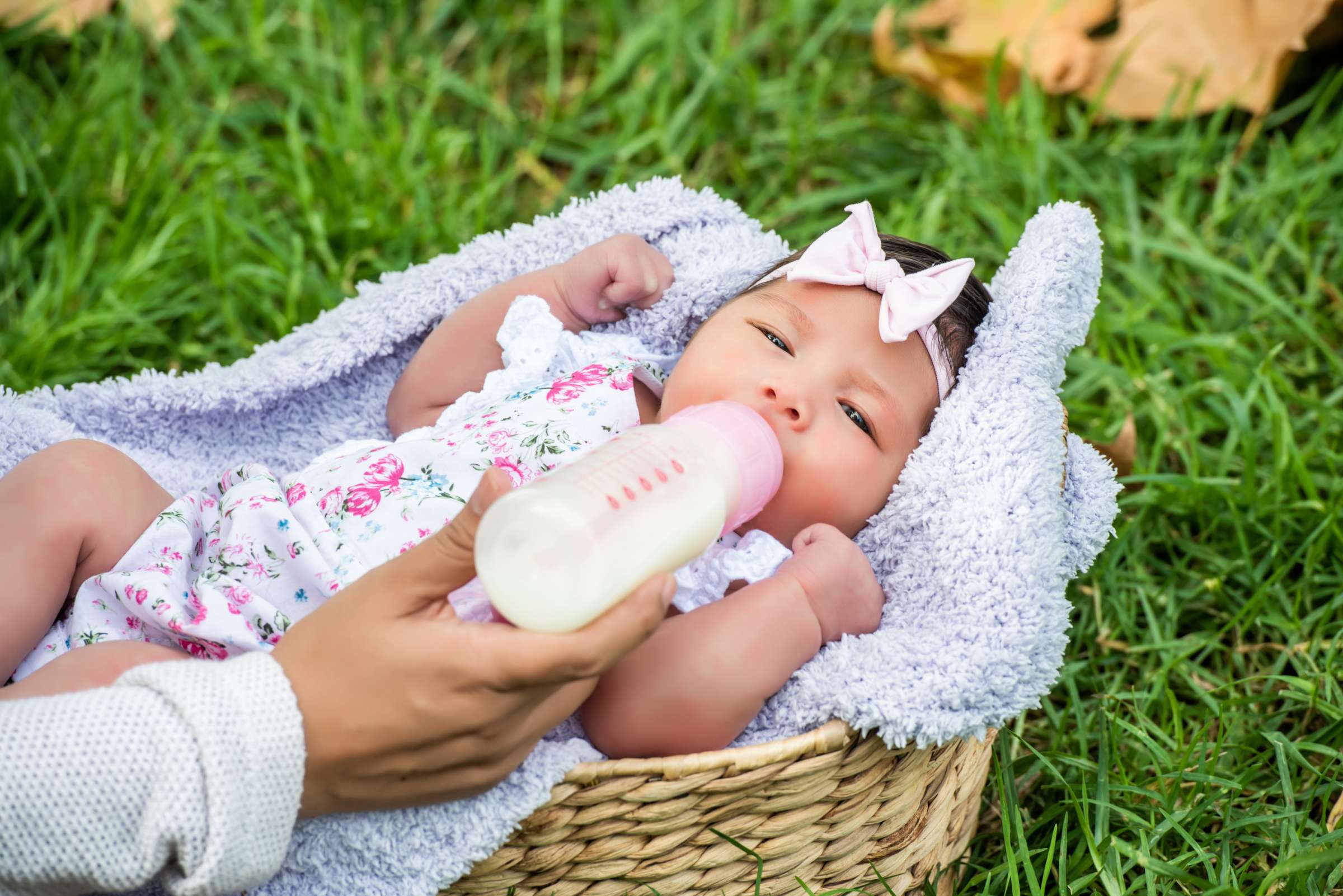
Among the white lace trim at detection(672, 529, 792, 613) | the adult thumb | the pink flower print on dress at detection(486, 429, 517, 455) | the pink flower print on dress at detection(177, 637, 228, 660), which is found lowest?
the white lace trim at detection(672, 529, 792, 613)

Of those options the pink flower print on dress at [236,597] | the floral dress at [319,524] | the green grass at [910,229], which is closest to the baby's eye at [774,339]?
the floral dress at [319,524]

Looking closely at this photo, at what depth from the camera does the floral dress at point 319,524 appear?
5.11 feet

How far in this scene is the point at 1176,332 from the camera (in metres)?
2.48

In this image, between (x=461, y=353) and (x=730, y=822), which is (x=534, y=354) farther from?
(x=730, y=822)

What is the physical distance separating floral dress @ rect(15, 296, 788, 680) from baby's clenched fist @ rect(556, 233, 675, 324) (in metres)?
0.17

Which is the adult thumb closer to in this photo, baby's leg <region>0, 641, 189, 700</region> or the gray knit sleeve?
the gray knit sleeve

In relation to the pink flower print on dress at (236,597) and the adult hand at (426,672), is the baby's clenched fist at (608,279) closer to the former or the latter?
the pink flower print on dress at (236,597)

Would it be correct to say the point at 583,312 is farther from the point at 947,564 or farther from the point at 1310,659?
the point at 1310,659

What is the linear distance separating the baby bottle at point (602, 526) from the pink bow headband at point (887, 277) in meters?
0.38

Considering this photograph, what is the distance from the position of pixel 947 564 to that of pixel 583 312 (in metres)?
0.78

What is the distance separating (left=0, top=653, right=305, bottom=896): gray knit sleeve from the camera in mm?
1171

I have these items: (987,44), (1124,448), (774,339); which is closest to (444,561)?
(774,339)

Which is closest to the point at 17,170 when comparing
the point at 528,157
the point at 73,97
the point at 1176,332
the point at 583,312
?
the point at 73,97

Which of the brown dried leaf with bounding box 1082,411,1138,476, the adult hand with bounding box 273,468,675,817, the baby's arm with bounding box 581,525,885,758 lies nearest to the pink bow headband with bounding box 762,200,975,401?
the baby's arm with bounding box 581,525,885,758
